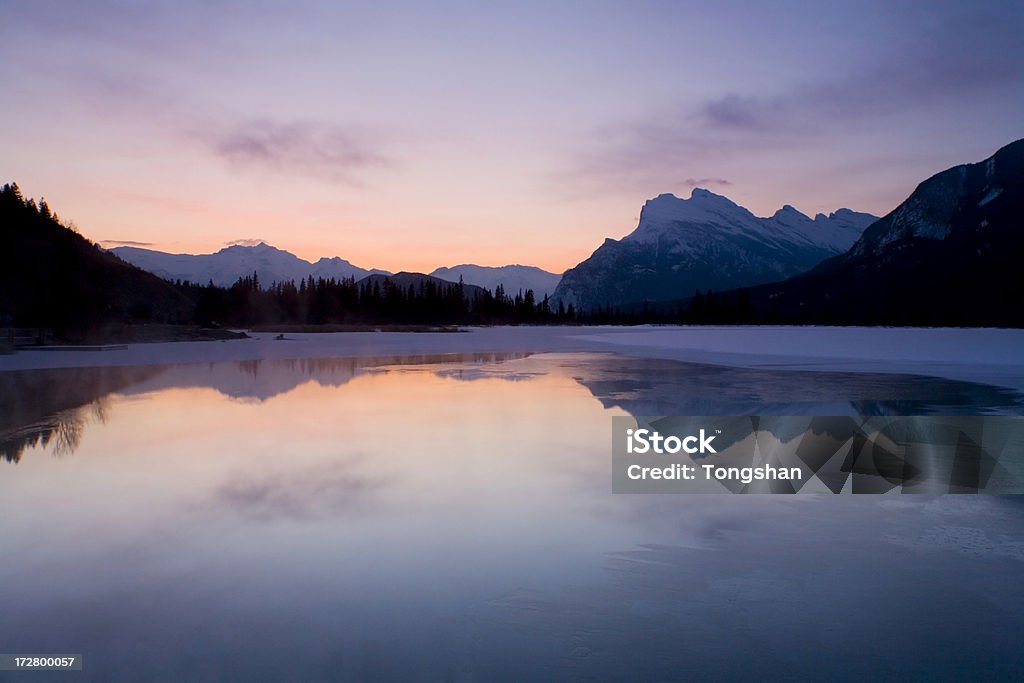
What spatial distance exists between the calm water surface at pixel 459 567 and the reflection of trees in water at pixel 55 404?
0.19m

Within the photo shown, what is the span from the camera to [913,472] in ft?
32.6

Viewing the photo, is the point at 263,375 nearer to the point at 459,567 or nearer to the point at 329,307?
the point at 459,567

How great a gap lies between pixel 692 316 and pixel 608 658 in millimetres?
196799

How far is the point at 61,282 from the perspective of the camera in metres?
52.3

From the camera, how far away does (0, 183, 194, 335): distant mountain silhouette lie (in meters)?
52.5

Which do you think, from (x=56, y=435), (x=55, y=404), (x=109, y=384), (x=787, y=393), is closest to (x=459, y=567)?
(x=56, y=435)

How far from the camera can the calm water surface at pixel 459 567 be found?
465cm

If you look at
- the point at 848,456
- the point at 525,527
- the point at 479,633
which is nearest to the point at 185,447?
the point at 525,527

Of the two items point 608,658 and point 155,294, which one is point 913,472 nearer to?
point 608,658

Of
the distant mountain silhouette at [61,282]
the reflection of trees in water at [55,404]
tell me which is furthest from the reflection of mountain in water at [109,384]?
the distant mountain silhouette at [61,282]

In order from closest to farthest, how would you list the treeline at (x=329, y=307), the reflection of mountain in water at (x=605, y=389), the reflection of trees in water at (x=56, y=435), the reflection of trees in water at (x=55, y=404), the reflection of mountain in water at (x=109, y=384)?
the reflection of trees in water at (x=56, y=435) < the reflection of trees in water at (x=55, y=404) < the reflection of mountain in water at (x=109, y=384) < the reflection of mountain in water at (x=605, y=389) < the treeline at (x=329, y=307)

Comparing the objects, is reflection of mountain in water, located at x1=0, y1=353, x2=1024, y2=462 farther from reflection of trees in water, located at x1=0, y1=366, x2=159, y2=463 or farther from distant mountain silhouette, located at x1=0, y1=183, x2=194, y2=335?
distant mountain silhouette, located at x1=0, y1=183, x2=194, y2=335

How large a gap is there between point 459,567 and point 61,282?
5936 centimetres

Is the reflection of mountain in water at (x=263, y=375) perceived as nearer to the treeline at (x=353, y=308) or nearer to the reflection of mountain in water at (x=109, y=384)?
the reflection of mountain in water at (x=109, y=384)
